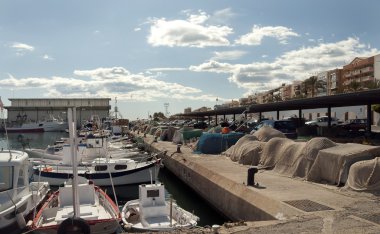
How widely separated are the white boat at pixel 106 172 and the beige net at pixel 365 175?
13.4 meters

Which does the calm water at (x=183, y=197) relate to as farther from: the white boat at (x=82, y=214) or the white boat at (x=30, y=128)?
the white boat at (x=30, y=128)

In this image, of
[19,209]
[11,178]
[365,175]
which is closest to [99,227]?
[19,209]

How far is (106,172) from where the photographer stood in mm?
25656

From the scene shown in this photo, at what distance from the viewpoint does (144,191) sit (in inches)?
598

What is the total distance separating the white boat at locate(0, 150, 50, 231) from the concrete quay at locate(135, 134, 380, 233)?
20.5 ft

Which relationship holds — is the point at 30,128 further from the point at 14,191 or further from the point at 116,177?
the point at 14,191

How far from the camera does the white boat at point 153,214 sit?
45.3 feet

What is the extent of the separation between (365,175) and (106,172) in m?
15.8

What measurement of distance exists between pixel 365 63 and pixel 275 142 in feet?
314

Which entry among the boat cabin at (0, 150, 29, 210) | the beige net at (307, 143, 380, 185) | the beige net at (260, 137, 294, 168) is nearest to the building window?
the beige net at (260, 137, 294, 168)

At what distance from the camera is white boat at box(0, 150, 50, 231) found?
1269 cm

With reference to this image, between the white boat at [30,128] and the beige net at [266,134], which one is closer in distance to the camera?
the beige net at [266,134]

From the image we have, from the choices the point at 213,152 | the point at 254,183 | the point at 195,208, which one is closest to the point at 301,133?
the point at 213,152

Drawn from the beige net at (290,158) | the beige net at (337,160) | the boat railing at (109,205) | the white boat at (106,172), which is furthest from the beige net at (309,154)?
the white boat at (106,172)
